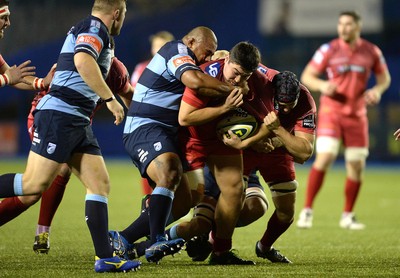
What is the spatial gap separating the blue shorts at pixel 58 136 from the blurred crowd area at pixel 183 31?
1491cm

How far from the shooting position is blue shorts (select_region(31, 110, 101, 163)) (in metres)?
5.87

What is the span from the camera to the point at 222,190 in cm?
647

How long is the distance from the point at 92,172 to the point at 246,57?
1.33 m

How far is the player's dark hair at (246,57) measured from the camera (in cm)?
603

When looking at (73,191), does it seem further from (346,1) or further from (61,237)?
(346,1)

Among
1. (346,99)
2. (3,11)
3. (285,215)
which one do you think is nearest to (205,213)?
(285,215)

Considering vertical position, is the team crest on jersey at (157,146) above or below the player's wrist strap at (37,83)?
below

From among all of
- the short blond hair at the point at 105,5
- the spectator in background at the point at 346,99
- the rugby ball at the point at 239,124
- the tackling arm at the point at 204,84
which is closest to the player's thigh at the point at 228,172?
the rugby ball at the point at 239,124

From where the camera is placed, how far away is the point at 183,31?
21.6m

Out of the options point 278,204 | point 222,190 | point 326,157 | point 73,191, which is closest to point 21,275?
point 222,190

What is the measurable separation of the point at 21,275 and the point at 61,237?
2.68 meters

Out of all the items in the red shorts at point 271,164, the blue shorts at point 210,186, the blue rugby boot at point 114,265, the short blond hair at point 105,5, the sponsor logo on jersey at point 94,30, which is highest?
the short blond hair at point 105,5

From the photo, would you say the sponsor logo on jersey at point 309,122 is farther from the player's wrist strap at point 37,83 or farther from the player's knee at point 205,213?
the player's wrist strap at point 37,83

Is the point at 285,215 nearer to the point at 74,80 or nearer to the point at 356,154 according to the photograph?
the point at 74,80
